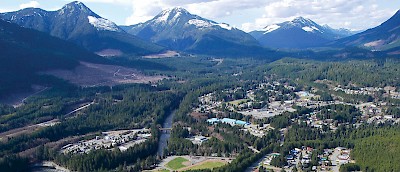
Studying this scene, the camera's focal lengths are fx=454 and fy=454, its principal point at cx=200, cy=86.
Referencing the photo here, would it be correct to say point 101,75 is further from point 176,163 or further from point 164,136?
point 176,163

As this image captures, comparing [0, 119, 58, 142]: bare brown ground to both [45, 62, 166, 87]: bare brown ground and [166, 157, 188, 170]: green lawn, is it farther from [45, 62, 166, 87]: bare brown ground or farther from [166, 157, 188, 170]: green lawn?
[45, 62, 166, 87]: bare brown ground

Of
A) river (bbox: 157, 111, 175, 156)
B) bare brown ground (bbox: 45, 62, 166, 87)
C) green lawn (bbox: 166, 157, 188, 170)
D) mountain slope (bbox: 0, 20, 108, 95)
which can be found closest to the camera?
green lawn (bbox: 166, 157, 188, 170)

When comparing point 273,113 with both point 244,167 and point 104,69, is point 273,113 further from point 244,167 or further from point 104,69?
point 104,69

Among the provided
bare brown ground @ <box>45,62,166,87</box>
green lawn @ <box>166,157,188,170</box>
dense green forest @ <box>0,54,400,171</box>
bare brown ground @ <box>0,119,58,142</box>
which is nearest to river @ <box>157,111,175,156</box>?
dense green forest @ <box>0,54,400,171</box>

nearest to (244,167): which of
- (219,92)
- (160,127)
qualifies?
(160,127)

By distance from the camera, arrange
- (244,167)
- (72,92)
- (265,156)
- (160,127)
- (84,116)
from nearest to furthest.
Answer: (244,167), (265,156), (160,127), (84,116), (72,92)

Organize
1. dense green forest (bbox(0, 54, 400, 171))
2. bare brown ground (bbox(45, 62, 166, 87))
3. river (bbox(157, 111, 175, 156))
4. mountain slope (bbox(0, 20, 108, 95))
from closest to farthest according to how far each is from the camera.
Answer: dense green forest (bbox(0, 54, 400, 171)) → river (bbox(157, 111, 175, 156)) → mountain slope (bbox(0, 20, 108, 95)) → bare brown ground (bbox(45, 62, 166, 87))

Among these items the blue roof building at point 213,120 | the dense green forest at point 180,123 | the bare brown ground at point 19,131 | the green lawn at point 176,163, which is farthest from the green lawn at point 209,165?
the bare brown ground at point 19,131

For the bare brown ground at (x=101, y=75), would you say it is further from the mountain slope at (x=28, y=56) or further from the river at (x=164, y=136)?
the river at (x=164, y=136)
